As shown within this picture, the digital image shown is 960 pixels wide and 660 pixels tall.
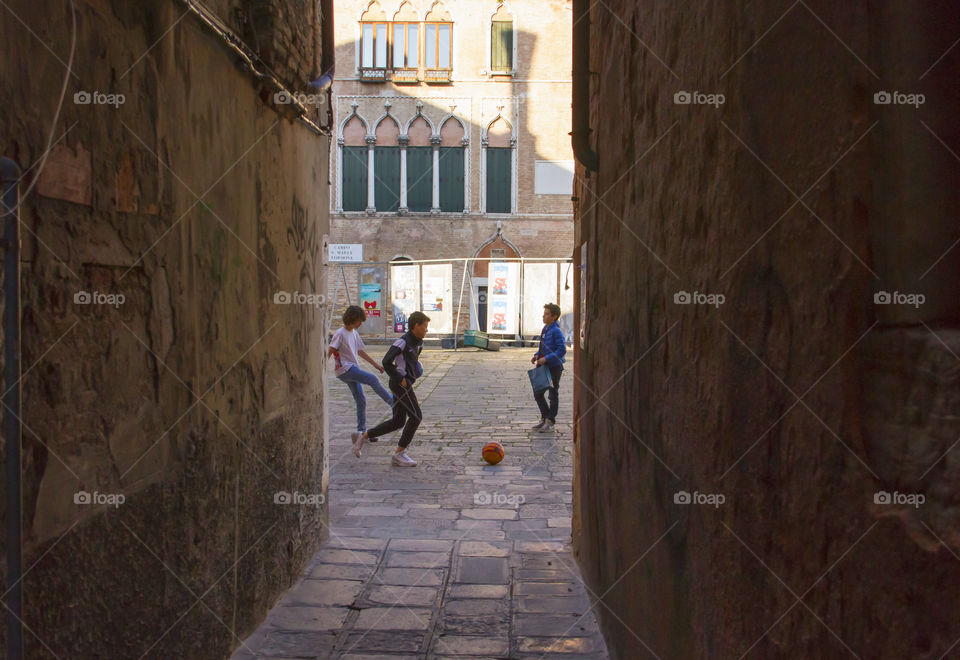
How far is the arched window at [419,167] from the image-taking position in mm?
27500

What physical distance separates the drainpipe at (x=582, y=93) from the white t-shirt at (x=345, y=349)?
5.00 meters

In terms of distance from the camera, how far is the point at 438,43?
89.1 feet

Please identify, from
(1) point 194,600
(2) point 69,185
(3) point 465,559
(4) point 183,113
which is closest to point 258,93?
(4) point 183,113

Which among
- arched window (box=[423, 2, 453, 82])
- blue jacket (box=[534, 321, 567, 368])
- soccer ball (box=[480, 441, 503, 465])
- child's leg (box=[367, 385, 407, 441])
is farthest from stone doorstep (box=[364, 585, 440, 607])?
arched window (box=[423, 2, 453, 82])

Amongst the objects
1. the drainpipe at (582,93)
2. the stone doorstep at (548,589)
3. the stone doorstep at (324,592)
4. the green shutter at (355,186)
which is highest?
the green shutter at (355,186)

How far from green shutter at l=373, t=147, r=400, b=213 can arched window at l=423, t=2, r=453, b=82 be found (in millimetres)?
2687

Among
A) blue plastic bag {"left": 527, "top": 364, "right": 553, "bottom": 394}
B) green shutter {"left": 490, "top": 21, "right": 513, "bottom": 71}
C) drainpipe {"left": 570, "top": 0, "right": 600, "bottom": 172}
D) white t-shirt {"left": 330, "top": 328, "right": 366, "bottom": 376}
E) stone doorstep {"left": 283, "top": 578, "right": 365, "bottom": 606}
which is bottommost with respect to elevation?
stone doorstep {"left": 283, "top": 578, "right": 365, "bottom": 606}

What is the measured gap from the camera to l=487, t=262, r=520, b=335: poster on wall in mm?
22047

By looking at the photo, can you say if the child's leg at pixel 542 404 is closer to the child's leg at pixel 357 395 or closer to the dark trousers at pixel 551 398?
the dark trousers at pixel 551 398

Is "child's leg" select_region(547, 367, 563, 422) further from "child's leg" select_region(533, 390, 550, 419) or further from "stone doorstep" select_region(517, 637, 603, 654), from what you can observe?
"stone doorstep" select_region(517, 637, 603, 654)

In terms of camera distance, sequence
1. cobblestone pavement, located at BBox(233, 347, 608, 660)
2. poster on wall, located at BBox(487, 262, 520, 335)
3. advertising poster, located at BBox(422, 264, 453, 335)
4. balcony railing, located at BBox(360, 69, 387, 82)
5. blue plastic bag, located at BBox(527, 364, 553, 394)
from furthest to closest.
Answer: balcony railing, located at BBox(360, 69, 387, 82)
advertising poster, located at BBox(422, 264, 453, 335)
poster on wall, located at BBox(487, 262, 520, 335)
blue plastic bag, located at BBox(527, 364, 553, 394)
cobblestone pavement, located at BBox(233, 347, 608, 660)

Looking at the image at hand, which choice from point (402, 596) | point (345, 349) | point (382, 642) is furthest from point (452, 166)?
point (382, 642)

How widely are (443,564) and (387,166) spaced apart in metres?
23.6

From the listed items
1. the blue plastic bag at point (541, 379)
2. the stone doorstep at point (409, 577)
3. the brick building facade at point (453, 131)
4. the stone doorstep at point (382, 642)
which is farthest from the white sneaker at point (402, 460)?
the brick building facade at point (453, 131)
